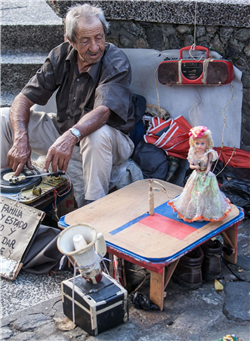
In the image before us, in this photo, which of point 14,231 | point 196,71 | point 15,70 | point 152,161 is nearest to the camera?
point 14,231

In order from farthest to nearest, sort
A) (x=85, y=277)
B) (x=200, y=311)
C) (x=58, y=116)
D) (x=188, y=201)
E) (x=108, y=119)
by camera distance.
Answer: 1. (x=58, y=116)
2. (x=108, y=119)
3. (x=188, y=201)
4. (x=200, y=311)
5. (x=85, y=277)

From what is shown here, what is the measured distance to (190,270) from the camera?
253 cm

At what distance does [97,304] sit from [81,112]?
1836 millimetres

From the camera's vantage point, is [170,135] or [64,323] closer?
[64,323]

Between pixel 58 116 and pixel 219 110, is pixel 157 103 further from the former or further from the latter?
pixel 58 116

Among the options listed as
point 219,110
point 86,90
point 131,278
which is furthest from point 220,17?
point 131,278

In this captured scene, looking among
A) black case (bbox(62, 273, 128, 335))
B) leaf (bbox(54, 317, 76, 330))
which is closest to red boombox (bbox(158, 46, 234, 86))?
black case (bbox(62, 273, 128, 335))

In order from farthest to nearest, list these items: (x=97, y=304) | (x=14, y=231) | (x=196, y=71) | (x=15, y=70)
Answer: (x=15, y=70)
(x=196, y=71)
(x=14, y=231)
(x=97, y=304)

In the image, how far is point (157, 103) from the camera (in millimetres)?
4027

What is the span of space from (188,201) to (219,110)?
4.60 ft

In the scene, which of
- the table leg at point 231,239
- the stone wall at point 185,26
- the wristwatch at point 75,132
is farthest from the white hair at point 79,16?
the table leg at point 231,239

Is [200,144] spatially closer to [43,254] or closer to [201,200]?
[201,200]

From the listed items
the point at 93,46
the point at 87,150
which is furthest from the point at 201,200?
the point at 93,46

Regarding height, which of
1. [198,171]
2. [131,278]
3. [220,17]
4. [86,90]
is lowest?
[131,278]
